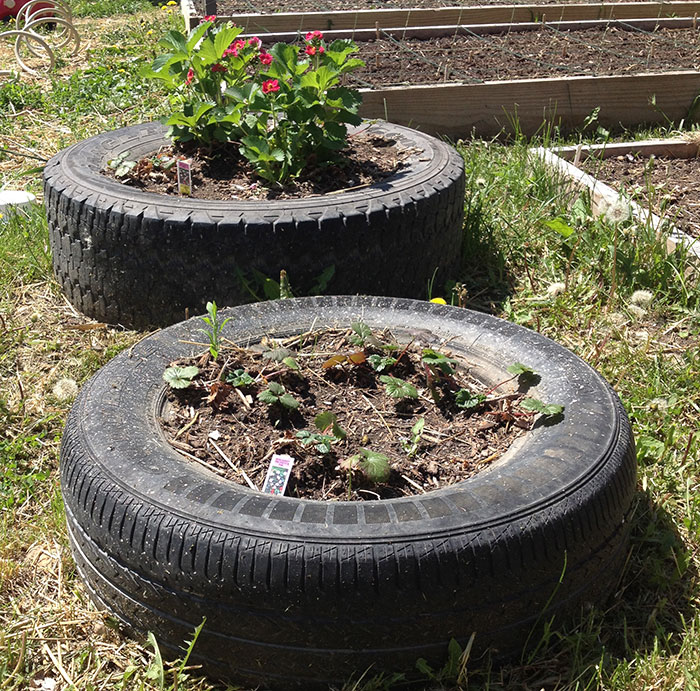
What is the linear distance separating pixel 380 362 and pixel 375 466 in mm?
501

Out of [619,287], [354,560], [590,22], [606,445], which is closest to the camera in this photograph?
[354,560]

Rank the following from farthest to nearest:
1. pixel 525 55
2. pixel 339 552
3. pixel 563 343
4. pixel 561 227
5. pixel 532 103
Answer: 1. pixel 525 55
2. pixel 532 103
3. pixel 561 227
4. pixel 563 343
5. pixel 339 552

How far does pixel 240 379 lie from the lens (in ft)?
8.23

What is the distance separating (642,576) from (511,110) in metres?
3.83

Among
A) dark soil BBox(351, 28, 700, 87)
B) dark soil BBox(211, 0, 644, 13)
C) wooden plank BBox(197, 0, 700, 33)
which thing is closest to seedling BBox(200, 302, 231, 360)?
dark soil BBox(351, 28, 700, 87)

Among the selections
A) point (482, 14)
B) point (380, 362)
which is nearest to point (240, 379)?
point (380, 362)

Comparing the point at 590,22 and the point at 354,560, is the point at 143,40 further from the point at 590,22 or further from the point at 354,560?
the point at 354,560

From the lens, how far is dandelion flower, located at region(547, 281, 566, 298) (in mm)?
3688

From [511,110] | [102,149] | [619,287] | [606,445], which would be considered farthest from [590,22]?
[606,445]

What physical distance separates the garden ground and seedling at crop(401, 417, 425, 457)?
58 centimetres

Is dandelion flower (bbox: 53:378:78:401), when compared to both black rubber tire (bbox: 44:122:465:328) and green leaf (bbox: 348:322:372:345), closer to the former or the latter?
black rubber tire (bbox: 44:122:465:328)

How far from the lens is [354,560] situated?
183cm

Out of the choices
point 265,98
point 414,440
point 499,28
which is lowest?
point 414,440

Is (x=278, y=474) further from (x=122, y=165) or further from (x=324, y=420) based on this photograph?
(x=122, y=165)
